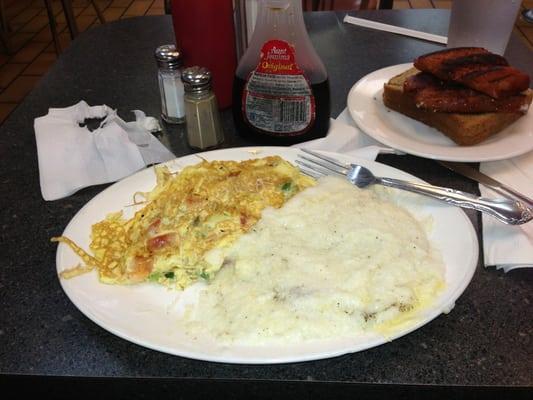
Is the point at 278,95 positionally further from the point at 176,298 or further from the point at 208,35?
the point at 176,298

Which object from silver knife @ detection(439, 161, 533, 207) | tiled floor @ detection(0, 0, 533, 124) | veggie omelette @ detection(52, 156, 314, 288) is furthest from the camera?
tiled floor @ detection(0, 0, 533, 124)

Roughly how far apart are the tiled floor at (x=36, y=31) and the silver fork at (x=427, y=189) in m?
2.16

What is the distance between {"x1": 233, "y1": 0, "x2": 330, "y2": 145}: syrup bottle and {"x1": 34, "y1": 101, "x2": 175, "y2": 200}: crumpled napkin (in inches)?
7.5

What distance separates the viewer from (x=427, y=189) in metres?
0.75

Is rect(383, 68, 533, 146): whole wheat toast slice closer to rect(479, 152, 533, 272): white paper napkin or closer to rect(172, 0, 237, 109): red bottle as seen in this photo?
rect(479, 152, 533, 272): white paper napkin

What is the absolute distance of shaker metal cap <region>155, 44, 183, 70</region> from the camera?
101 cm

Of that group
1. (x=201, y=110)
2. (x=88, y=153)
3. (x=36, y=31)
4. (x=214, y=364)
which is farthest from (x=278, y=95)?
(x=36, y=31)

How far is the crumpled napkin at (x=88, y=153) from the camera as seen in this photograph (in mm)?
901

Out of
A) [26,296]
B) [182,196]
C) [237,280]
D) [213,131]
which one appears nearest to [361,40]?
[213,131]

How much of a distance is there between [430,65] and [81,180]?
71cm

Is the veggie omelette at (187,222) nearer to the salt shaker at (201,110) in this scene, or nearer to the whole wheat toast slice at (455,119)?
the salt shaker at (201,110)

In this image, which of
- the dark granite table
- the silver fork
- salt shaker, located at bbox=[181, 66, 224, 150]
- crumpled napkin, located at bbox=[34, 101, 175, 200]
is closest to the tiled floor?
crumpled napkin, located at bbox=[34, 101, 175, 200]

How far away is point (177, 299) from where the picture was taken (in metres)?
0.65

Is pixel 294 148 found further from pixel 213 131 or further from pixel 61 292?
pixel 61 292
